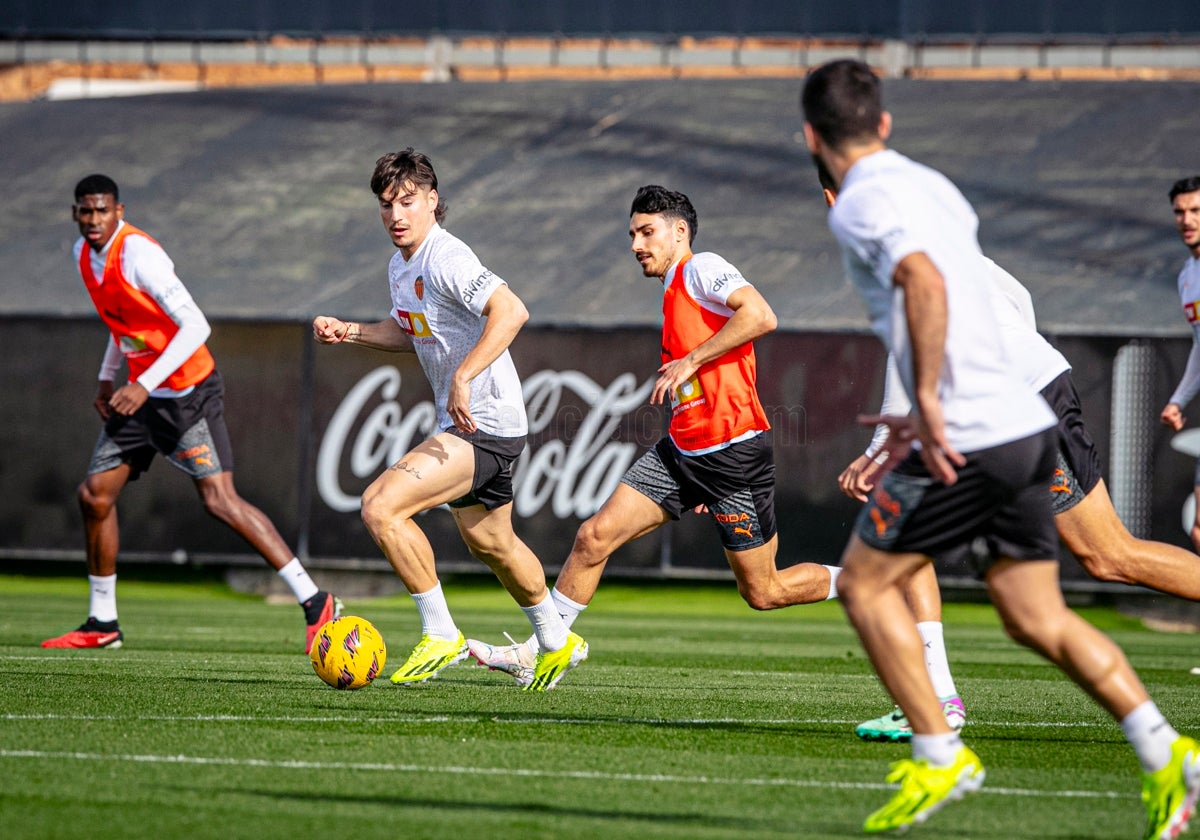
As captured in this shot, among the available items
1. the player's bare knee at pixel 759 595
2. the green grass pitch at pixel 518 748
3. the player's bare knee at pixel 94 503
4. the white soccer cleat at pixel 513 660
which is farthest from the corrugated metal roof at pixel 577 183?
the white soccer cleat at pixel 513 660

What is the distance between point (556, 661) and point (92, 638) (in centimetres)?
357

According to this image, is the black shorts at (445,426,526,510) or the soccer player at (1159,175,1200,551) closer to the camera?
the black shorts at (445,426,526,510)

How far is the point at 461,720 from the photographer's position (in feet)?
22.7

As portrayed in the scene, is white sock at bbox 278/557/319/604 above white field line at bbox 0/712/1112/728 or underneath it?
underneath

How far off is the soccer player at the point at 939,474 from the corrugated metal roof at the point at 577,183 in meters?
10.6

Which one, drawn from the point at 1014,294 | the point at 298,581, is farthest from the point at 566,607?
the point at 1014,294

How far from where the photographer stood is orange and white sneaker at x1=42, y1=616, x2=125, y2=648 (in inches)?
400

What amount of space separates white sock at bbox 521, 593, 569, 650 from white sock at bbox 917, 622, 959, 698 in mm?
1934

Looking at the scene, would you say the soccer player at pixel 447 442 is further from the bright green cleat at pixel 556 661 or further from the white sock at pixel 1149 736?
the white sock at pixel 1149 736

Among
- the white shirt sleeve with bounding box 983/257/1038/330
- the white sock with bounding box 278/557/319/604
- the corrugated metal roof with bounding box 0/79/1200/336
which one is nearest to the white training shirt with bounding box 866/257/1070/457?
the white shirt sleeve with bounding box 983/257/1038/330

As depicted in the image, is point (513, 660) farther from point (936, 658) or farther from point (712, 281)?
point (936, 658)

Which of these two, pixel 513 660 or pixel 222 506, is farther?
pixel 222 506

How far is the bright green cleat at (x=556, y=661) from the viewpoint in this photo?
8.12 metres

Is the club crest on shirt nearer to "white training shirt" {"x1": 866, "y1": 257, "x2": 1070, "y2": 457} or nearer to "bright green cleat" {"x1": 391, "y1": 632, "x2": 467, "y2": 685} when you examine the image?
"white training shirt" {"x1": 866, "y1": 257, "x2": 1070, "y2": 457}
